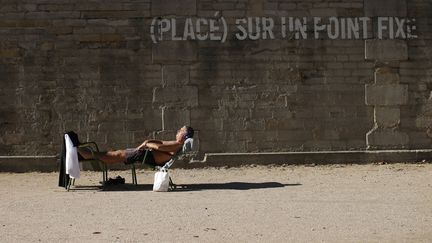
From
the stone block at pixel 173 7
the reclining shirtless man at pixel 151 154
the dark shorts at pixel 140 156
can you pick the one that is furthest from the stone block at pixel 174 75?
the dark shorts at pixel 140 156

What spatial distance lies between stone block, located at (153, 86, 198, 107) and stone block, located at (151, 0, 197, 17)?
1.35m

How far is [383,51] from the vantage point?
1049 cm

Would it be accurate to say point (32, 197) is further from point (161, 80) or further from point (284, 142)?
point (284, 142)

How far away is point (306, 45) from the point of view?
34.2ft

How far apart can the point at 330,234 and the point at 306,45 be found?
232 inches

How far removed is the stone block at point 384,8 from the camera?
10523 millimetres

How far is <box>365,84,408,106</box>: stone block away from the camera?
10438 mm

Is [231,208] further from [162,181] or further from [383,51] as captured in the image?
[383,51]

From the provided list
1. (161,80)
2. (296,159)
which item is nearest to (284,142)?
(296,159)

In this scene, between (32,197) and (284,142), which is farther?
(284,142)

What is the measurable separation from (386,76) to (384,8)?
1262mm

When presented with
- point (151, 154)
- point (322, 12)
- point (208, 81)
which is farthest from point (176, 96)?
point (322, 12)

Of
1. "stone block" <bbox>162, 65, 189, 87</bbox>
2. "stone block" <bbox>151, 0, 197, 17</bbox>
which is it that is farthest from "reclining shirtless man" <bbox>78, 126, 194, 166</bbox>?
"stone block" <bbox>151, 0, 197, 17</bbox>

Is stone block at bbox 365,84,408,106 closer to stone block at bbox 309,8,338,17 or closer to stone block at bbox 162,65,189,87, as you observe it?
stone block at bbox 309,8,338,17
